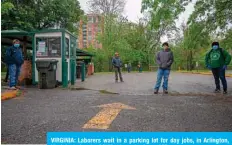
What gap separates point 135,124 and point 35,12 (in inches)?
914

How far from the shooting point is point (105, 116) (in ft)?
19.6

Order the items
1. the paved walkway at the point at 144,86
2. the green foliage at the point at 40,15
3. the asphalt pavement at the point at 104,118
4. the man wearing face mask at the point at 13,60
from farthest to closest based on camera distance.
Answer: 1. the green foliage at the point at 40,15
2. the paved walkway at the point at 144,86
3. the man wearing face mask at the point at 13,60
4. the asphalt pavement at the point at 104,118

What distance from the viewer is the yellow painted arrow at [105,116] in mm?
5203

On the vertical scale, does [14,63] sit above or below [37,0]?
below

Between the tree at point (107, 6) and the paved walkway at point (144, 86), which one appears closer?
the paved walkway at point (144, 86)

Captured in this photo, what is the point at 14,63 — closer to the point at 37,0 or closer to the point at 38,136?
the point at 38,136

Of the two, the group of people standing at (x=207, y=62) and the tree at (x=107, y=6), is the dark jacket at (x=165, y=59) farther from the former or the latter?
the tree at (x=107, y=6)

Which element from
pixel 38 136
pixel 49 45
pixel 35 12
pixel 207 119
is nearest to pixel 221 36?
pixel 49 45

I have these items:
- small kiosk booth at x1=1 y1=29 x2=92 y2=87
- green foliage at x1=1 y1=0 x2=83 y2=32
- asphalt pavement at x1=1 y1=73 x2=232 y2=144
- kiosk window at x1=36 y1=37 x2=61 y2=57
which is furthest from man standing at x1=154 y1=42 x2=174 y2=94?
green foliage at x1=1 y1=0 x2=83 y2=32

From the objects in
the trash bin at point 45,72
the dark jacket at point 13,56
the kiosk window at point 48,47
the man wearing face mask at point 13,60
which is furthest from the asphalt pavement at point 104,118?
the kiosk window at point 48,47

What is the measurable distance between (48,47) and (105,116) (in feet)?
24.9

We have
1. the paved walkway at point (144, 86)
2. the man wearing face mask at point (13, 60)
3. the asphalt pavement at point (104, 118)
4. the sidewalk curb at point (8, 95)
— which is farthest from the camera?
the paved walkway at point (144, 86)

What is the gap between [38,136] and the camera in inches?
177

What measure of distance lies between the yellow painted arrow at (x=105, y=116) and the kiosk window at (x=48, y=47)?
19.8 feet
